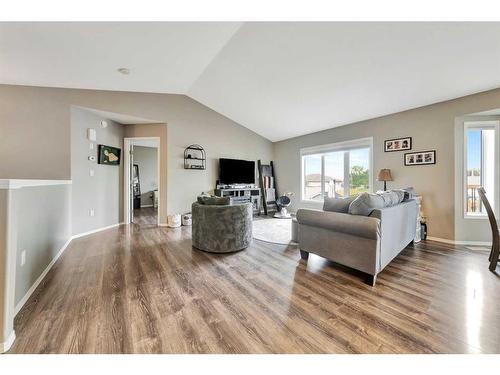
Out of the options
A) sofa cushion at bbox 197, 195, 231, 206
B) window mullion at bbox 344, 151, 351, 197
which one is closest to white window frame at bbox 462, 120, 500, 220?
window mullion at bbox 344, 151, 351, 197

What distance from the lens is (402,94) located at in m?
3.47

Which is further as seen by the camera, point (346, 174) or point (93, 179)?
point (346, 174)

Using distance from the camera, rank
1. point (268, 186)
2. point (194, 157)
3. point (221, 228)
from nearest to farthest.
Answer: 1. point (221, 228)
2. point (194, 157)
3. point (268, 186)

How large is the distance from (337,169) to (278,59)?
3.25 metres

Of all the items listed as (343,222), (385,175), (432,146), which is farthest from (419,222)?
(343,222)

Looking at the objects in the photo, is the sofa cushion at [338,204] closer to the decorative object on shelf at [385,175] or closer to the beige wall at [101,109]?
the decorative object on shelf at [385,175]

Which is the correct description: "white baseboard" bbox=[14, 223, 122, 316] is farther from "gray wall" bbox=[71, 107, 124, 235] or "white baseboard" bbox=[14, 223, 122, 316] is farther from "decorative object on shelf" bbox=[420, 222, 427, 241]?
"decorative object on shelf" bbox=[420, 222, 427, 241]

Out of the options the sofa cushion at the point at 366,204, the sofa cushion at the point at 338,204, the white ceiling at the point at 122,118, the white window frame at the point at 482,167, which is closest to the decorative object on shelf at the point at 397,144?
the white window frame at the point at 482,167

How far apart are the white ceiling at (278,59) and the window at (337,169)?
88cm

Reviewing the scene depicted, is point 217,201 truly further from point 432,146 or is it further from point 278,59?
point 432,146

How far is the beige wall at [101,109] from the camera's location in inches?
140

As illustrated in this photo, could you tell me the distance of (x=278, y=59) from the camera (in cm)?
314
